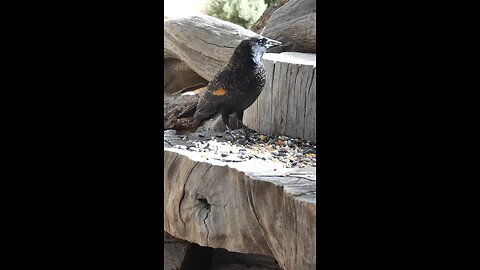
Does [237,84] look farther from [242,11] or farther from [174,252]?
[242,11]

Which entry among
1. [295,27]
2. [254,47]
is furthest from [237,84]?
[295,27]

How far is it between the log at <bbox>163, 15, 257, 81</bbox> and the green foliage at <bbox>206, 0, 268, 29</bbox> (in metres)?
2.03

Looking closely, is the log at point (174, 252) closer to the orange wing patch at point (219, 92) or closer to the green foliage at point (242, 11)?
the orange wing patch at point (219, 92)

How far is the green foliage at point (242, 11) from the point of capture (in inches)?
248

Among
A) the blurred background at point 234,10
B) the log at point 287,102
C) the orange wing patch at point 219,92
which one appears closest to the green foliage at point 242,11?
the blurred background at point 234,10

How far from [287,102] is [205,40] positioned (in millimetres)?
1226

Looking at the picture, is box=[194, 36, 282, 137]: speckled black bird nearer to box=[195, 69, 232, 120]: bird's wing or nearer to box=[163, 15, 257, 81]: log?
box=[195, 69, 232, 120]: bird's wing

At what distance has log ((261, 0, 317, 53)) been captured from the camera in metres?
3.83
